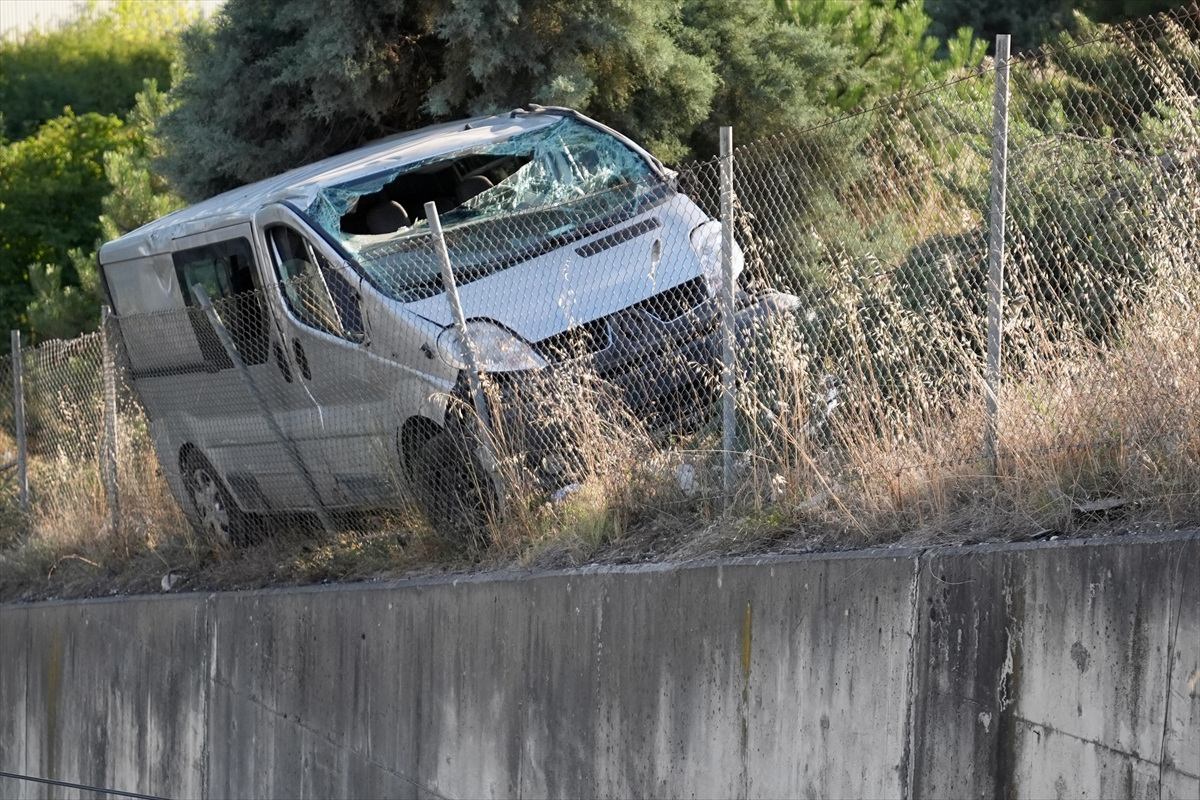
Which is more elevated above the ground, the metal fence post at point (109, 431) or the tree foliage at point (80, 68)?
the tree foliage at point (80, 68)

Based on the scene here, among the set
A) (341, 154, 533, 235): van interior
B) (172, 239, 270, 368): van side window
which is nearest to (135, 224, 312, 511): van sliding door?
(172, 239, 270, 368): van side window

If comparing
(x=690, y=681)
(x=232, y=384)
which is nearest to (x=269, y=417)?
(x=232, y=384)

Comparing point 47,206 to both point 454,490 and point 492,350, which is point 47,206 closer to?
point 454,490

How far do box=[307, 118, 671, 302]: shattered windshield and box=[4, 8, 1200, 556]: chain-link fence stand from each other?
0.02 meters

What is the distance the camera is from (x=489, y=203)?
8164 mm

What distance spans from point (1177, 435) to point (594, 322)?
2.80 m

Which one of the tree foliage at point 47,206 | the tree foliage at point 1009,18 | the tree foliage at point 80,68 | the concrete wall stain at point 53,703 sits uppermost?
the tree foliage at point 80,68

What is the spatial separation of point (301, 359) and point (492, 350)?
1.47 metres

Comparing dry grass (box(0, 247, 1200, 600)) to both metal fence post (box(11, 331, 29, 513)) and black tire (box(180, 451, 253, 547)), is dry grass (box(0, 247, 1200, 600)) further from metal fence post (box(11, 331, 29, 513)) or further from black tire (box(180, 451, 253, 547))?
metal fence post (box(11, 331, 29, 513))

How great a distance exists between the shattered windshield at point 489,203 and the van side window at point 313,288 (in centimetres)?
16

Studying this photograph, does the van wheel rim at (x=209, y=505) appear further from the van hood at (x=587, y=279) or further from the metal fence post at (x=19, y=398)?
the van hood at (x=587, y=279)

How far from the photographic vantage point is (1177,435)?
462cm

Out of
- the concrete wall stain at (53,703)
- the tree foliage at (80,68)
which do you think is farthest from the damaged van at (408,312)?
the tree foliage at (80,68)

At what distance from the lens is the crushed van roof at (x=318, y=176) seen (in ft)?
26.2
